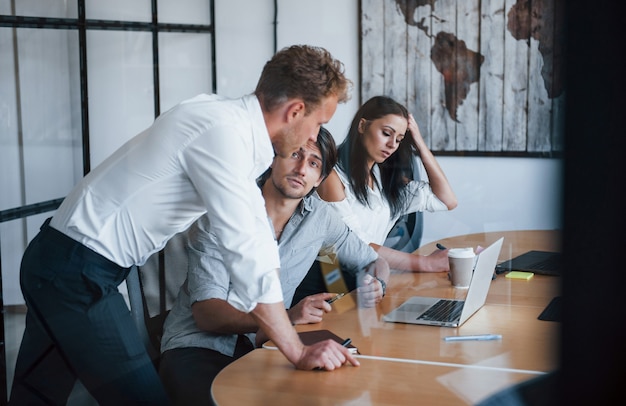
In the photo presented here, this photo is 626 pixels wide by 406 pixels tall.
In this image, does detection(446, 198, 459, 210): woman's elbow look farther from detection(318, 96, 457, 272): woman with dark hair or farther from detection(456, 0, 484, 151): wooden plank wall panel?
detection(456, 0, 484, 151): wooden plank wall panel

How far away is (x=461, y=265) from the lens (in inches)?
81.4

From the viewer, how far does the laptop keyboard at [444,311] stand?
1.84 metres

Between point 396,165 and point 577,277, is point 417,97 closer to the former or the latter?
point 396,165

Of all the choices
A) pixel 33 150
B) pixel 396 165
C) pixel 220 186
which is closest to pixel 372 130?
pixel 396 165

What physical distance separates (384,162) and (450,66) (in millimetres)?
311

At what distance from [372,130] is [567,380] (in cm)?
139

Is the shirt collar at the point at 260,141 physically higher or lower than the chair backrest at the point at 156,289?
higher

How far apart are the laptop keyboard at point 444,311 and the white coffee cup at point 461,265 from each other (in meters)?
0.12

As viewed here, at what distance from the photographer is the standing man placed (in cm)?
161

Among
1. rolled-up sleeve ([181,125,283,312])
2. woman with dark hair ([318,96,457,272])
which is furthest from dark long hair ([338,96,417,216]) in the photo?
rolled-up sleeve ([181,125,283,312])

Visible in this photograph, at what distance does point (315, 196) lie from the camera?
201 centimetres

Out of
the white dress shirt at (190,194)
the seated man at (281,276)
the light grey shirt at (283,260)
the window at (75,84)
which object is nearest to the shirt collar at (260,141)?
the white dress shirt at (190,194)

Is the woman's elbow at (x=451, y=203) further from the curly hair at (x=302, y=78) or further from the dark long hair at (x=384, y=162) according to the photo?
the curly hair at (x=302, y=78)

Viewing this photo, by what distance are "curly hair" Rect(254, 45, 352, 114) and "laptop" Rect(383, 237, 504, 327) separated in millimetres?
528
